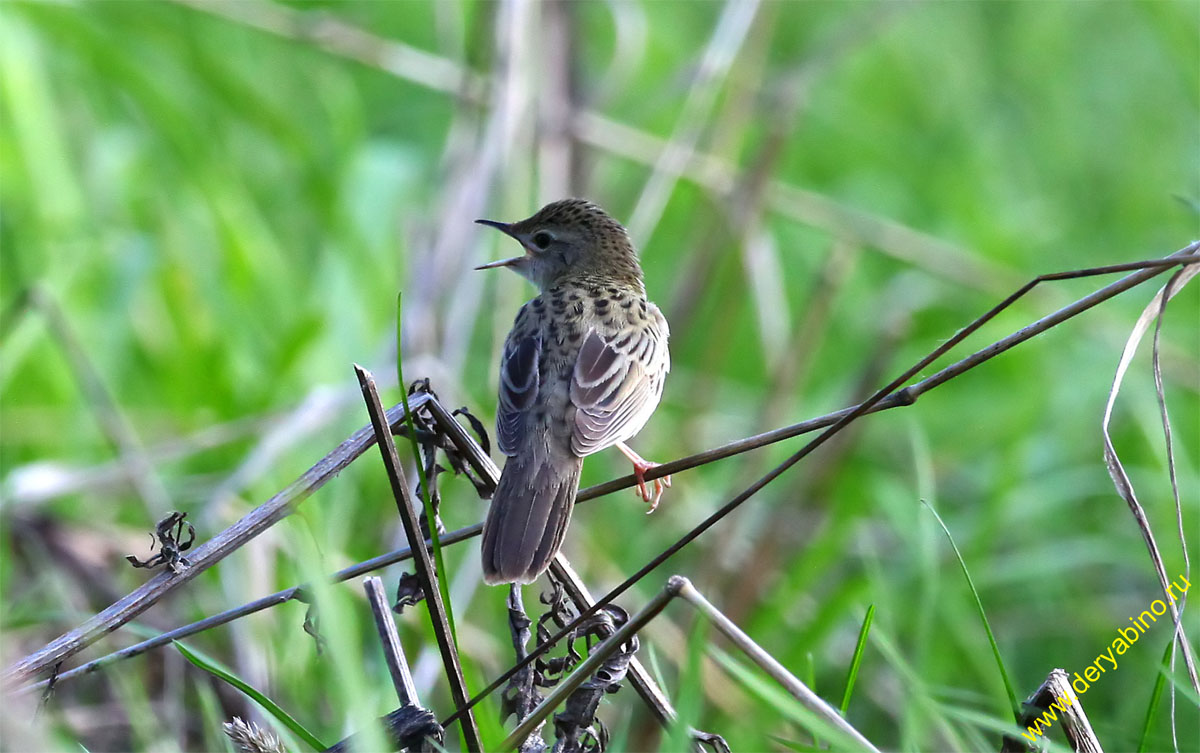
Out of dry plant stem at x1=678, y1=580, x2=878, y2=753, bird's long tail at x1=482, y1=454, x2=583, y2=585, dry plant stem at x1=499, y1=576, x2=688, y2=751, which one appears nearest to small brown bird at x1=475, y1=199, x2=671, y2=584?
bird's long tail at x1=482, y1=454, x2=583, y2=585

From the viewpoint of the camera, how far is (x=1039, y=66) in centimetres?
1030

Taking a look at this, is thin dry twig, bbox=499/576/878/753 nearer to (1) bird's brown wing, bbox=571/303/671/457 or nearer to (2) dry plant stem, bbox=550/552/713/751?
(2) dry plant stem, bbox=550/552/713/751

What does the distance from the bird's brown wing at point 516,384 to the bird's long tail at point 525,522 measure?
0.66 feet

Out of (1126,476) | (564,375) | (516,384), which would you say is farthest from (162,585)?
(1126,476)

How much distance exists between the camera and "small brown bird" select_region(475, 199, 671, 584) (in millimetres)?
3078

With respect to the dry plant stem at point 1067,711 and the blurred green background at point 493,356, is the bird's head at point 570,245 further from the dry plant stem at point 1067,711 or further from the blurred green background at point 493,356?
the dry plant stem at point 1067,711

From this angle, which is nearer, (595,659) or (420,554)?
(595,659)

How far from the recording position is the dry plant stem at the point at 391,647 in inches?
107

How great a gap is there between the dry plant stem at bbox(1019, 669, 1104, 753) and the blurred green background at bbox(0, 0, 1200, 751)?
1063 mm

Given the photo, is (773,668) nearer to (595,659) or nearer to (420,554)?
(595,659)

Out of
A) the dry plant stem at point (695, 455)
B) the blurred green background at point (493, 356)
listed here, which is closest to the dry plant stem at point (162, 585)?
the dry plant stem at point (695, 455)

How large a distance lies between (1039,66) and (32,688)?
9427 mm

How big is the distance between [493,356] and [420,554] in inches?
126

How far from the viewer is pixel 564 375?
3.93 meters
